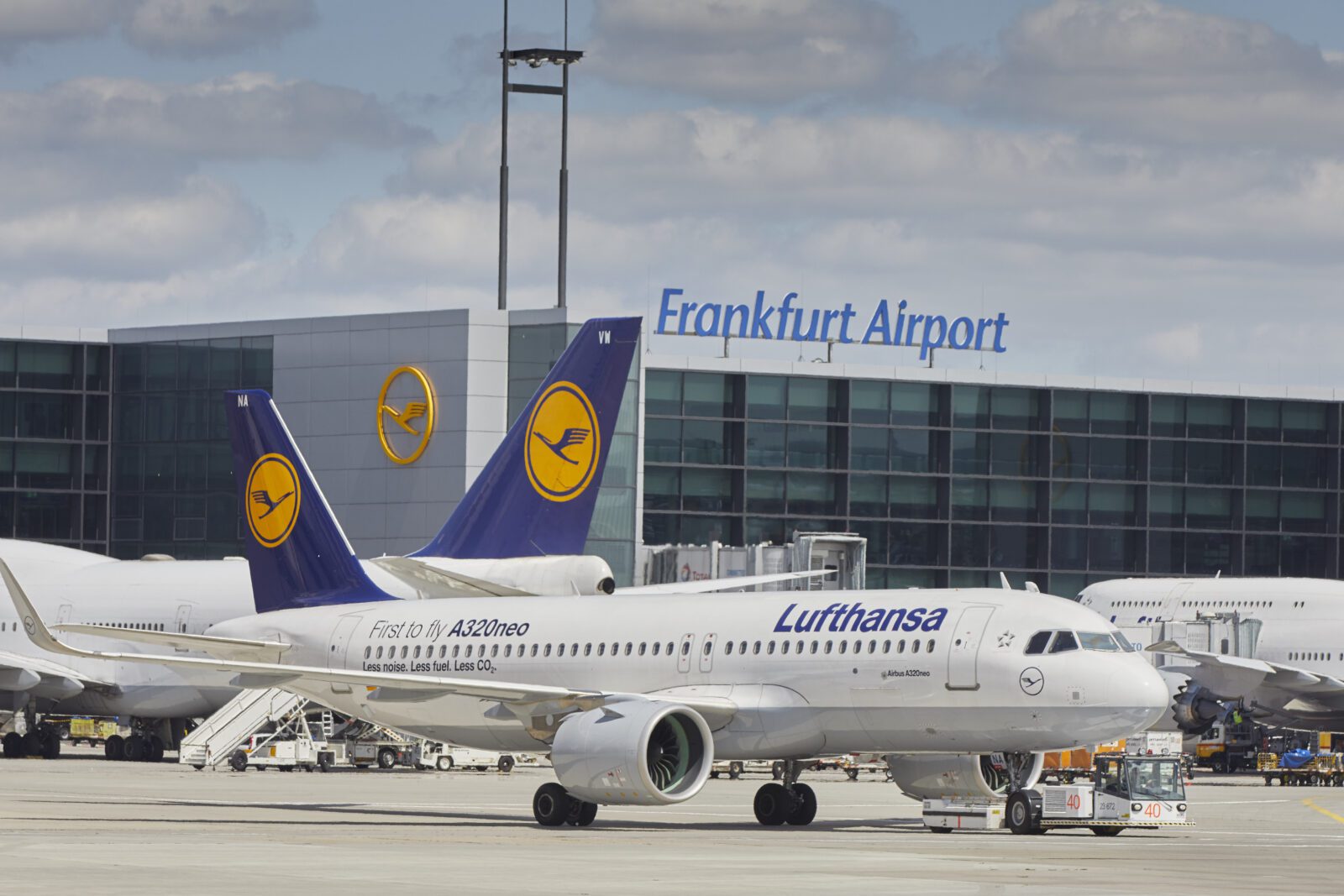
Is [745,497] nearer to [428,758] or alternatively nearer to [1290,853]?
[428,758]

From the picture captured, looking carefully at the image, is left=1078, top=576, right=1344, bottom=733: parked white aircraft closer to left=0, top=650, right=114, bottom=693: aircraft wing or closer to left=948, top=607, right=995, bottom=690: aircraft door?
left=948, top=607, right=995, bottom=690: aircraft door

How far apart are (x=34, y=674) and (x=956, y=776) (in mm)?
32894

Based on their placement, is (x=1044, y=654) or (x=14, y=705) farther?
(x=14, y=705)

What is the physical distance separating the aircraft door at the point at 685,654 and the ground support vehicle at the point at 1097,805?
4.49m

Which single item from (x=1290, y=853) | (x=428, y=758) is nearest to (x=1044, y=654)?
(x=1290, y=853)

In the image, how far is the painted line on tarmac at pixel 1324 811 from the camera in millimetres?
42094

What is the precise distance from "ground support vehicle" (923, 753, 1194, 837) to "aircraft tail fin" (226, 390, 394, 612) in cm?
1352

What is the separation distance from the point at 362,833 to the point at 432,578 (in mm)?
13172

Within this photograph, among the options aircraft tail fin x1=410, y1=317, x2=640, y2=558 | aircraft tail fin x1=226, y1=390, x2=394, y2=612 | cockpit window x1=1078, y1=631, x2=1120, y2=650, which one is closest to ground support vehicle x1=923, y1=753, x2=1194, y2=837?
cockpit window x1=1078, y1=631, x2=1120, y2=650

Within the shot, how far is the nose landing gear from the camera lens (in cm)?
3609

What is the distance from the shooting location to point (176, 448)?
8550 cm

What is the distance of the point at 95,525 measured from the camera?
88.3m

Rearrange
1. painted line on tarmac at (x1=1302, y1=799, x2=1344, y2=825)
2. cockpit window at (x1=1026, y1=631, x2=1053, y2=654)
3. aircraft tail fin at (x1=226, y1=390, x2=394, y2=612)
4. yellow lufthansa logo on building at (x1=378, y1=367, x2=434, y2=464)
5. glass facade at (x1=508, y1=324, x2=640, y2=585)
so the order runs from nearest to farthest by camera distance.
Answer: cockpit window at (x1=1026, y1=631, x2=1053, y2=654) → painted line on tarmac at (x1=1302, y1=799, x2=1344, y2=825) → aircraft tail fin at (x1=226, y1=390, x2=394, y2=612) → glass facade at (x1=508, y1=324, x2=640, y2=585) → yellow lufthansa logo on building at (x1=378, y1=367, x2=434, y2=464)

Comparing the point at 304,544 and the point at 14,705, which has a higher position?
the point at 304,544
